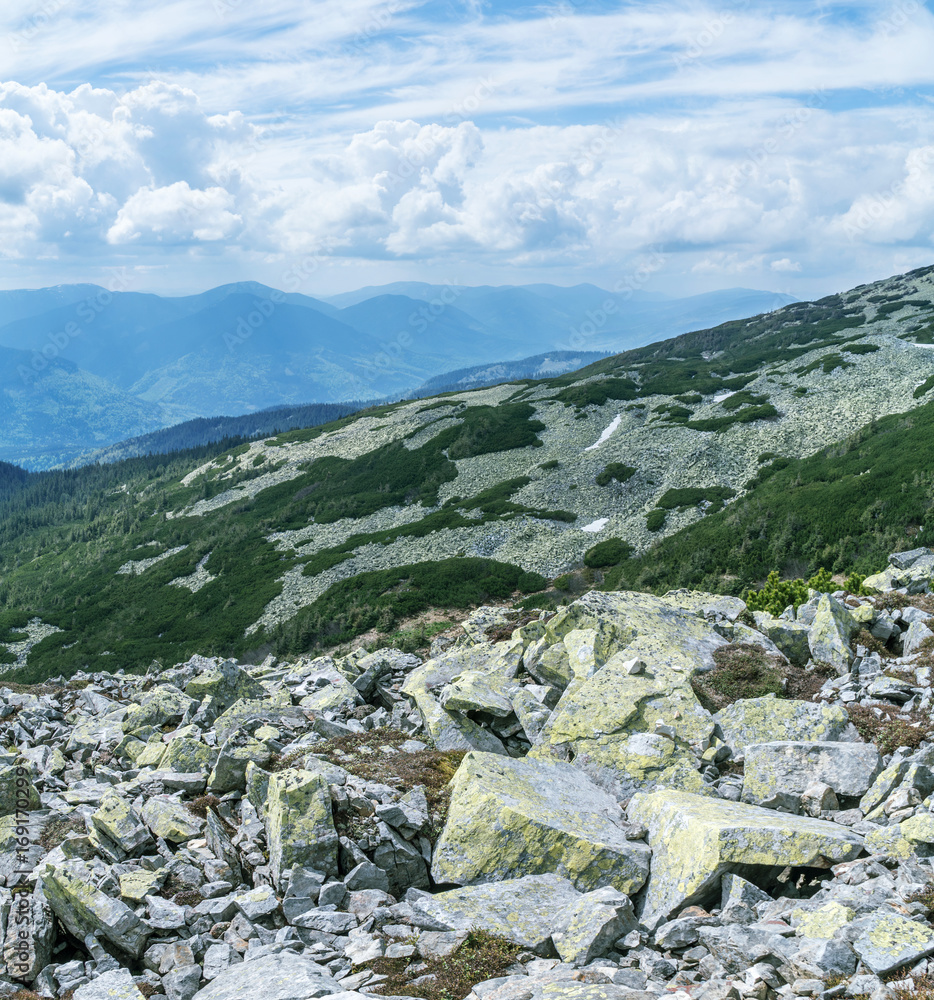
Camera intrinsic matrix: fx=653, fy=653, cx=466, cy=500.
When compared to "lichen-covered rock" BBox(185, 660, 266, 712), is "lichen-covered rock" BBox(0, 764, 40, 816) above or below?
above

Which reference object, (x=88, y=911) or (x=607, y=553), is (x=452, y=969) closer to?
(x=88, y=911)

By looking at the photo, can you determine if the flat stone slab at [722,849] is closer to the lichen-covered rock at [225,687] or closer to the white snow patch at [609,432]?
the lichen-covered rock at [225,687]

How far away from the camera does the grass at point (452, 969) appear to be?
7.62 meters

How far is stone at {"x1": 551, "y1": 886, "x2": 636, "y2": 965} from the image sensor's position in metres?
8.16

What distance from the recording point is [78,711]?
27312 mm

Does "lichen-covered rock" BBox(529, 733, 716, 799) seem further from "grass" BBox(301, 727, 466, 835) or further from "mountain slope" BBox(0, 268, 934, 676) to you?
"mountain slope" BBox(0, 268, 934, 676)

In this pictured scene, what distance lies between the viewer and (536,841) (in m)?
10.5

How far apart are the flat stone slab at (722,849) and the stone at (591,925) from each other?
0.82 m

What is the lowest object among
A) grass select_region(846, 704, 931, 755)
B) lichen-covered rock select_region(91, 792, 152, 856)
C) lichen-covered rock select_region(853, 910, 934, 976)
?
grass select_region(846, 704, 931, 755)

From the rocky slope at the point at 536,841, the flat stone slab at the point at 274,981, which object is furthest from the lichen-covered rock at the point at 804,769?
the flat stone slab at the point at 274,981

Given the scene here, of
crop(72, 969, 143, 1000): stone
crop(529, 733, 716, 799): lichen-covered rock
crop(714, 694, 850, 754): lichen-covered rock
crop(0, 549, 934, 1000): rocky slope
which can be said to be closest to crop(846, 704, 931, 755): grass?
crop(0, 549, 934, 1000): rocky slope

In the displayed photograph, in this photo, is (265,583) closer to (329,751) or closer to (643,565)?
(643,565)

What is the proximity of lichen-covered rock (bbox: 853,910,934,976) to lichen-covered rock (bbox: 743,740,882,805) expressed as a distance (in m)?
4.28

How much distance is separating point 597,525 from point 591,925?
57968mm
